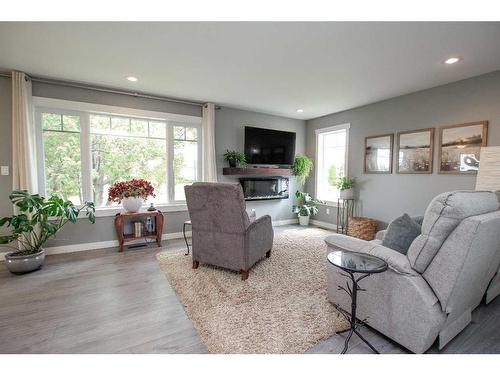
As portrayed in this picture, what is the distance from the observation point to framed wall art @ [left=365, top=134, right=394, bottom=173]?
4195mm

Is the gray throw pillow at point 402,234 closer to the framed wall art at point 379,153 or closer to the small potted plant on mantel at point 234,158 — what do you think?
the framed wall art at point 379,153

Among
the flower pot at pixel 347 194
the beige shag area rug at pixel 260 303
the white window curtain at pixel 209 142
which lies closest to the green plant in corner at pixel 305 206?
the flower pot at pixel 347 194

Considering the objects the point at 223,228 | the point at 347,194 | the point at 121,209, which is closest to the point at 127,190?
the point at 121,209

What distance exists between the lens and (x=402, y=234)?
1.77 meters

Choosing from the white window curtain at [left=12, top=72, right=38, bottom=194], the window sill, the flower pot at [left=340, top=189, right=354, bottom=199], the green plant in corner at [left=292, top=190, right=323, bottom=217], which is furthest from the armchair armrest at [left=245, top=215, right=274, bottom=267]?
the white window curtain at [left=12, top=72, right=38, bottom=194]

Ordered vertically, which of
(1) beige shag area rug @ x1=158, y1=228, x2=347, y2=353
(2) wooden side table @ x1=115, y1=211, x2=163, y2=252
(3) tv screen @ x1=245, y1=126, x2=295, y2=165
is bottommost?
(1) beige shag area rug @ x1=158, y1=228, x2=347, y2=353

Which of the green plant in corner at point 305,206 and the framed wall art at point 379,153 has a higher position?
the framed wall art at point 379,153

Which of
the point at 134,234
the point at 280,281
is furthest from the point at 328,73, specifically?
the point at 134,234

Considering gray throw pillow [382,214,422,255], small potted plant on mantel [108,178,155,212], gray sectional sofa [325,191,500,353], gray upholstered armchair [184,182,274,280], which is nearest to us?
gray sectional sofa [325,191,500,353]

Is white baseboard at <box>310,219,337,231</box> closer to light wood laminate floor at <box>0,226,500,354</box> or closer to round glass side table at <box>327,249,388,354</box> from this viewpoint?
light wood laminate floor at <box>0,226,500,354</box>

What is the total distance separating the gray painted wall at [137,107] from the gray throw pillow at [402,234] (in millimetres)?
3538

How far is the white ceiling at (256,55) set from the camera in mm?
2150

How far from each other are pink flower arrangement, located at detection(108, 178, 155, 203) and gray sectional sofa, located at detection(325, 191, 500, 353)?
3.38 meters
